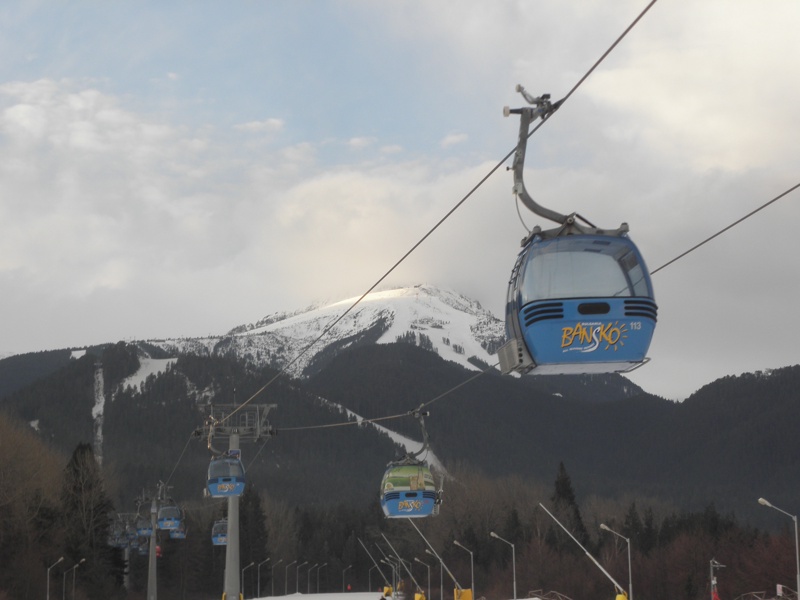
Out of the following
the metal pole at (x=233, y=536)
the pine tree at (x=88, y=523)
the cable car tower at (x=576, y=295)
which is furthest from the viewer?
the pine tree at (x=88, y=523)

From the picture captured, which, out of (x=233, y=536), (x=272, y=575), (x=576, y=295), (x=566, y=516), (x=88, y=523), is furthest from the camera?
(x=272, y=575)

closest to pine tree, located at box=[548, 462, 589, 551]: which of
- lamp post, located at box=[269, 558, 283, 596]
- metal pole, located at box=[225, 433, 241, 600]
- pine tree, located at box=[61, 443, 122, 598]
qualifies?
lamp post, located at box=[269, 558, 283, 596]

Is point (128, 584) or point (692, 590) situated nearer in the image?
point (692, 590)

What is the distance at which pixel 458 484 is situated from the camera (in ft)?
603

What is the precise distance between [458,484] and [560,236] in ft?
556

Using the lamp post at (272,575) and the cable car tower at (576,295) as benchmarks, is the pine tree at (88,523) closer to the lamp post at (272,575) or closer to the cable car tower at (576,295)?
the lamp post at (272,575)

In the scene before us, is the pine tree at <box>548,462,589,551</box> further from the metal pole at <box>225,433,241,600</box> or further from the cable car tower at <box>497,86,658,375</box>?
the cable car tower at <box>497,86,658,375</box>

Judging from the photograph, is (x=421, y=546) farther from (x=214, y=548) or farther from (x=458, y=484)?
(x=214, y=548)

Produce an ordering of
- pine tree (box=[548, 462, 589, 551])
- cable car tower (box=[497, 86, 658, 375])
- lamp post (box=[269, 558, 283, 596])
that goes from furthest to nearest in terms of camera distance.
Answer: lamp post (box=[269, 558, 283, 596])
pine tree (box=[548, 462, 589, 551])
cable car tower (box=[497, 86, 658, 375])

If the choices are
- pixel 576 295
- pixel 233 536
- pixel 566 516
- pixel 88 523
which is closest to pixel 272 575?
pixel 566 516

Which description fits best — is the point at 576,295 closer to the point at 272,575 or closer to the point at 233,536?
the point at 233,536

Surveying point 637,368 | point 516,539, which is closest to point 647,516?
point 516,539

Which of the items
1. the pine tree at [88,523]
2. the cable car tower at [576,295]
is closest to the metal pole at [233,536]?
the pine tree at [88,523]

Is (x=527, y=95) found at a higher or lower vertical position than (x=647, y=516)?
higher
